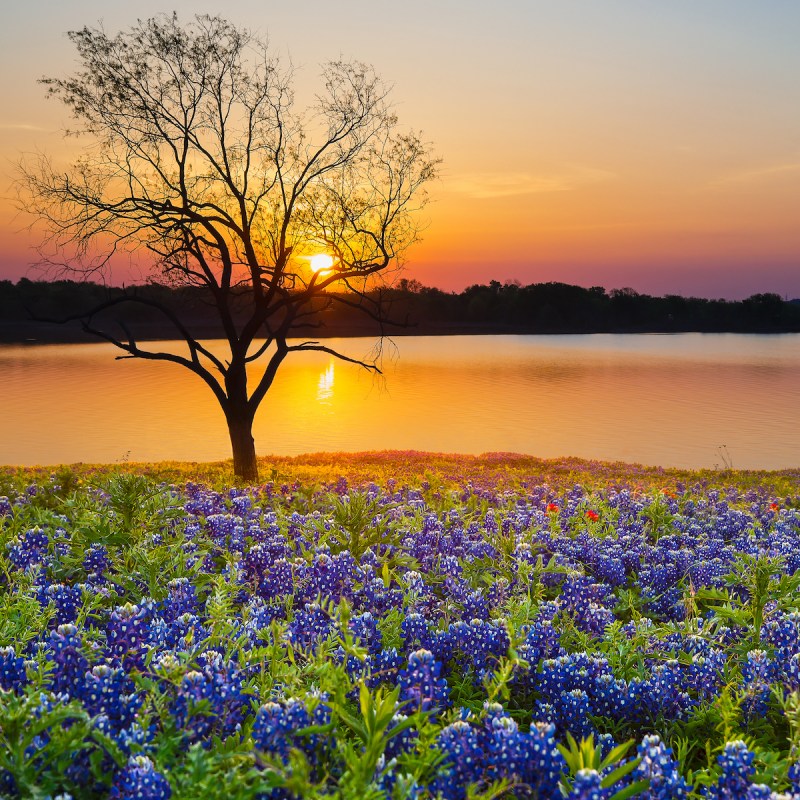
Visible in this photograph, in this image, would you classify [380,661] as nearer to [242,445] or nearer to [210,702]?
[210,702]

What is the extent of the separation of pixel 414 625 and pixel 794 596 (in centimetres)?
277

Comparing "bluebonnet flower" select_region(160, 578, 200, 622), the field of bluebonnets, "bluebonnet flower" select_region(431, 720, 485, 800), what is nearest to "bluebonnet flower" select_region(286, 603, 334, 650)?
the field of bluebonnets

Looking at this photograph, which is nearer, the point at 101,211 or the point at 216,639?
the point at 216,639

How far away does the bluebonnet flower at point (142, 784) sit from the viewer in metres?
2.06

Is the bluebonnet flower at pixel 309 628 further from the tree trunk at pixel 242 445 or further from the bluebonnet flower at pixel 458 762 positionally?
the tree trunk at pixel 242 445

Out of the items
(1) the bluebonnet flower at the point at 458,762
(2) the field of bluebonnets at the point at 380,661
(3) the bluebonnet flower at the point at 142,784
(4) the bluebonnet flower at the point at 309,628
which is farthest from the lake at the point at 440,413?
(3) the bluebonnet flower at the point at 142,784

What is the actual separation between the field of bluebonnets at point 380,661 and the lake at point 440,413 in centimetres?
2247

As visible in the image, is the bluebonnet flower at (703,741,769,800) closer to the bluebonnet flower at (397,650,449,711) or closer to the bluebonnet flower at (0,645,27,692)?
the bluebonnet flower at (397,650,449,711)

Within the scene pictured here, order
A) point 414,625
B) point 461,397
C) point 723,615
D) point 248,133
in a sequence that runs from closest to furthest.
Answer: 1. point 414,625
2. point 723,615
3. point 248,133
4. point 461,397

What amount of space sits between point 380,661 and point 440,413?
5744 cm

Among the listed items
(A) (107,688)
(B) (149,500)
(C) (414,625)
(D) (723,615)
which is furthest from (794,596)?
(B) (149,500)

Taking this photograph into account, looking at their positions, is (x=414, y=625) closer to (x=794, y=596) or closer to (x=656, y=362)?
(x=794, y=596)

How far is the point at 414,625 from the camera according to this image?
352 cm

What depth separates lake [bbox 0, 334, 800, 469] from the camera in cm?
4394
